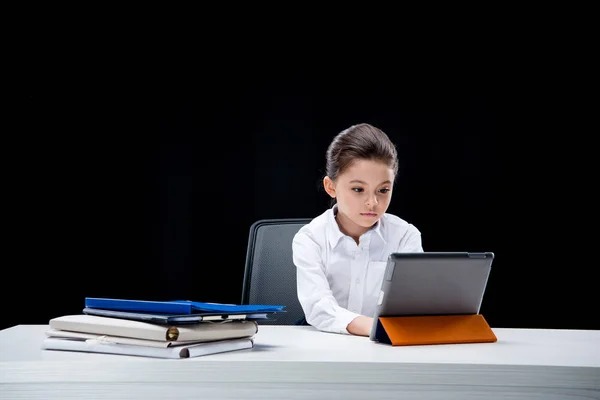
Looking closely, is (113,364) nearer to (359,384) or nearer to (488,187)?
(359,384)

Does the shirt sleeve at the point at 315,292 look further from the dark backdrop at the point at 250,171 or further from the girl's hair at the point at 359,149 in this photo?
the dark backdrop at the point at 250,171

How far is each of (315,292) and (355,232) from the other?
33 cm

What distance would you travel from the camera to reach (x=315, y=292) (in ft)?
6.03

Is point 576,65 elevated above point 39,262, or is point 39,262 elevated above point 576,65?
point 576,65

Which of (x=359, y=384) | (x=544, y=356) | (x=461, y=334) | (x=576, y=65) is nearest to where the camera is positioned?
(x=359, y=384)

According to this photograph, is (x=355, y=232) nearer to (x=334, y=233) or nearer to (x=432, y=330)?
(x=334, y=233)

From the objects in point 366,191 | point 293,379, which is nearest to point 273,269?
point 366,191

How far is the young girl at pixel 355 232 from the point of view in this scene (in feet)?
6.13

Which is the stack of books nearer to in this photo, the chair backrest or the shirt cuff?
the shirt cuff

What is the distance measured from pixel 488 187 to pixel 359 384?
247 centimetres

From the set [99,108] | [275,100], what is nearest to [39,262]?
[99,108]

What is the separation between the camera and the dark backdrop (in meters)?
3.33

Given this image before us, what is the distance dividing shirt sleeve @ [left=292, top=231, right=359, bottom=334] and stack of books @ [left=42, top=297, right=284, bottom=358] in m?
0.35

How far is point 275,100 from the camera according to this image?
11.2ft
